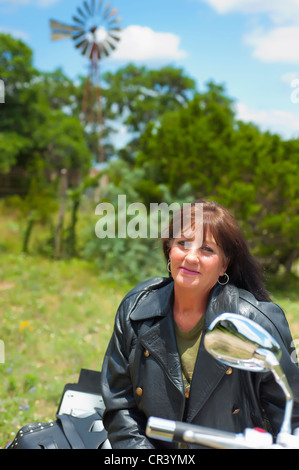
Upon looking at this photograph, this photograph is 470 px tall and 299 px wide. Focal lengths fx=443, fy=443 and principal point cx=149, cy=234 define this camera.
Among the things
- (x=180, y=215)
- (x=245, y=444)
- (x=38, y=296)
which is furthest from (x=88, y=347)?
(x=245, y=444)

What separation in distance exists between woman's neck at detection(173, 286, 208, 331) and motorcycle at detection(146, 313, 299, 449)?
0.66 m

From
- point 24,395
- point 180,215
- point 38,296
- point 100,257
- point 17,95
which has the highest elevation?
point 17,95

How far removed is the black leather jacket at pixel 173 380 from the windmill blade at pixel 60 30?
1842 cm

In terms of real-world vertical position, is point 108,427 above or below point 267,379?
below

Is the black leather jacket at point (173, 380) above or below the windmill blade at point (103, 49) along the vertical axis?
below

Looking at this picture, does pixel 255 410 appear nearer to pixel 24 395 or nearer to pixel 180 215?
pixel 180 215

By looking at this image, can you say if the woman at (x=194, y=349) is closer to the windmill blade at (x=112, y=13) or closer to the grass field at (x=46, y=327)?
the grass field at (x=46, y=327)

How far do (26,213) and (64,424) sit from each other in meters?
8.11

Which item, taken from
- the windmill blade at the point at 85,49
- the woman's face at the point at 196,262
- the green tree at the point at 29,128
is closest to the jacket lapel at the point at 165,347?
the woman's face at the point at 196,262

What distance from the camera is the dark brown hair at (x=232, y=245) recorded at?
1734 mm

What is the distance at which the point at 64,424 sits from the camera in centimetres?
182

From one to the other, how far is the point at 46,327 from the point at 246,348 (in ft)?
14.0

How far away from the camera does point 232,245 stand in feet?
5.85

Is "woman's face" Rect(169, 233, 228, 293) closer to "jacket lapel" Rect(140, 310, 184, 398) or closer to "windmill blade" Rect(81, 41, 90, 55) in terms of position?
"jacket lapel" Rect(140, 310, 184, 398)
